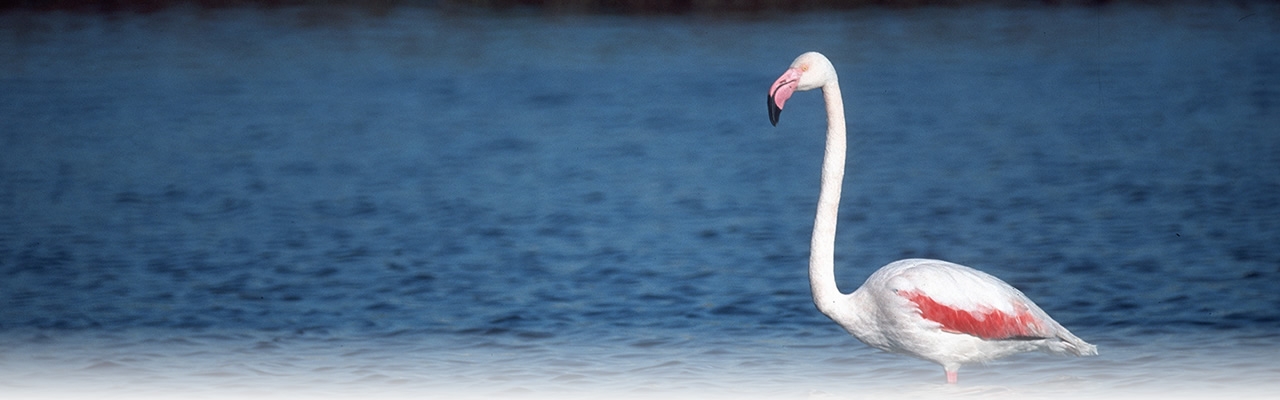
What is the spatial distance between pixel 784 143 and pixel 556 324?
19.3 feet

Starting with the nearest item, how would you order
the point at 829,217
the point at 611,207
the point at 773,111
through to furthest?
1. the point at 773,111
2. the point at 829,217
3. the point at 611,207

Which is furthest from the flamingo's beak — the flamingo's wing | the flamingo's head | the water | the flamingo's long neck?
the water

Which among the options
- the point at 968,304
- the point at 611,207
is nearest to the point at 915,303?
the point at 968,304

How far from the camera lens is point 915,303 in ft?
15.5

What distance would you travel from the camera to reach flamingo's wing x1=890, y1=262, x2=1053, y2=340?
4738 millimetres

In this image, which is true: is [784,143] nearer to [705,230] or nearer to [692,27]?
[705,230]

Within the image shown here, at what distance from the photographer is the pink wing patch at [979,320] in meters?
4.73

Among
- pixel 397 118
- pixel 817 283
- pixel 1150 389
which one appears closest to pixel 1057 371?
pixel 1150 389

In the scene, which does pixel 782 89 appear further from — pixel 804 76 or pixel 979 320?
pixel 979 320

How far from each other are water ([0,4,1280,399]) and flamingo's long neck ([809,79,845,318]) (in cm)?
74

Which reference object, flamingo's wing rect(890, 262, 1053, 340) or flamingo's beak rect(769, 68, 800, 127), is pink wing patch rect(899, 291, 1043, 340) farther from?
flamingo's beak rect(769, 68, 800, 127)

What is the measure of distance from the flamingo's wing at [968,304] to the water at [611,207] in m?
0.59

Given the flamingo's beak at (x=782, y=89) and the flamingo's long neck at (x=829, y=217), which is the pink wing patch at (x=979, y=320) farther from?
the flamingo's beak at (x=782, y=89)

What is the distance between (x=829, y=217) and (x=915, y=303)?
1.36ft
